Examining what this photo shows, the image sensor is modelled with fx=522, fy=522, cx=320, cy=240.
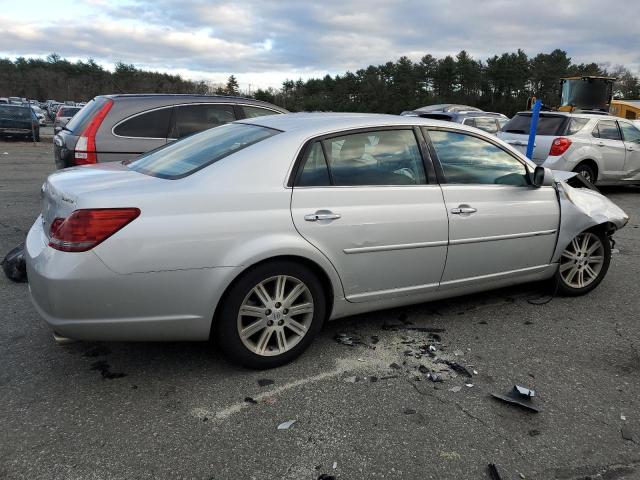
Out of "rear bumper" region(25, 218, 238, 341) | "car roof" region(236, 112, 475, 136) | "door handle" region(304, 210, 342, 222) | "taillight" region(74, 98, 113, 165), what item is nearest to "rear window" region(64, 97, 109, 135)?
"taillight" region(74, 98, 113, 165)

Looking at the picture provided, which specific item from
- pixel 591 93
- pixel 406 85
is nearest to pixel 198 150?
pixel 591 93

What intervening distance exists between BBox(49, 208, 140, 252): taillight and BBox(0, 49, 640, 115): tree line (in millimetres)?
48392

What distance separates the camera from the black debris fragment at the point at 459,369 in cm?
327

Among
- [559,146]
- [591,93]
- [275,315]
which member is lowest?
[275,315]

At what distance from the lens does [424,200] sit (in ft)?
12.0

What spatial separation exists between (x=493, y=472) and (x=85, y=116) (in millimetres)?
6119

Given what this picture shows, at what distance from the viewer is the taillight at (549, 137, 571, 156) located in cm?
971

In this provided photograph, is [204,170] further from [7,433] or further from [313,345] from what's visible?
[7,433]

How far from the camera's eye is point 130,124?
638 cm

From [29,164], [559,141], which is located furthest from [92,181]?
[29,164]

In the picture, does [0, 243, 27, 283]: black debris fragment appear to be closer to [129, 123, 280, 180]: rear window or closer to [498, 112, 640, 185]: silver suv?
[129, 123, 280, 180]: rear window

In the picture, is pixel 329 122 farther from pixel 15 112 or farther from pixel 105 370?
pixel 15 112

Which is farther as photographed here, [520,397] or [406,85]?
[406,85]

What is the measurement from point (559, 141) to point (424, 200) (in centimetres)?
728
